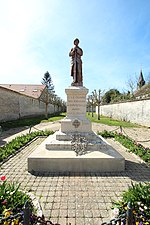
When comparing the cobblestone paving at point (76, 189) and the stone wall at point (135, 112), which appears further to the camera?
the stone wall at point (135, 112)

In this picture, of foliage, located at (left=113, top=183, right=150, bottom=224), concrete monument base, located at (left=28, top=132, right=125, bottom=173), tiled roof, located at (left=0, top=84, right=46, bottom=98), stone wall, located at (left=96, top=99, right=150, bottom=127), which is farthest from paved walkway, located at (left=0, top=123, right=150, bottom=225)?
tiled roof, located at (left=0, top=84, right=46, bottom=98)

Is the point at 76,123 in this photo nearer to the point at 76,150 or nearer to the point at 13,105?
the point at 76,150

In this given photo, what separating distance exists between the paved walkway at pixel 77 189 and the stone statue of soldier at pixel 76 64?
4196mm

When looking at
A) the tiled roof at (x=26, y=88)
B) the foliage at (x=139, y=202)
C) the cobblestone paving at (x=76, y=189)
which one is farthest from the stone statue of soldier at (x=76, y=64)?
the tiled roof at (x=26, y=88)

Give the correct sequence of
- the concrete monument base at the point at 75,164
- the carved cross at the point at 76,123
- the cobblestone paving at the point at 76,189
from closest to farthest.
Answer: the cobblestone paving at the point at 76,189, the concrete monument base at the point at 75,164, the carved cross at the point at 76,123

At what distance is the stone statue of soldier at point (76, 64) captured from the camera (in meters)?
7.50

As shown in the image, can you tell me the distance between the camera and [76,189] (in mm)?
3768

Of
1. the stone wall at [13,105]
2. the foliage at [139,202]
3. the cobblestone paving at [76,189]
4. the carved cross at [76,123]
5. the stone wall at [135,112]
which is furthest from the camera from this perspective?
the stone wall at [13,105]

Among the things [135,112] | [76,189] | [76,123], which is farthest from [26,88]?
[76,189]

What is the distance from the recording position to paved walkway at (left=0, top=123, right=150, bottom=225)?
2910mm

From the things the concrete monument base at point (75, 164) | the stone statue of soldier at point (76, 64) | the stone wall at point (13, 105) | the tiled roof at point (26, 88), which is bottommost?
the concrete monument base at point (75, 164)

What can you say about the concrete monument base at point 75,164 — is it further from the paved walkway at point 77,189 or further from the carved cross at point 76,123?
the carved cross at point 76,123

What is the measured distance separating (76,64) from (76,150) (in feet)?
13.7

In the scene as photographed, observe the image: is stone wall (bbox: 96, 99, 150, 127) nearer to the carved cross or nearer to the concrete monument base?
the carved cross
